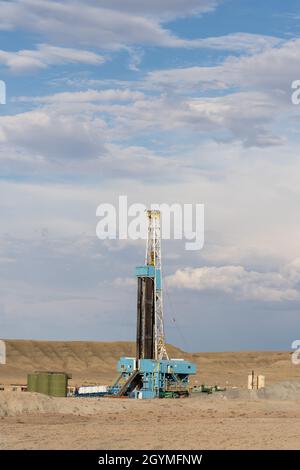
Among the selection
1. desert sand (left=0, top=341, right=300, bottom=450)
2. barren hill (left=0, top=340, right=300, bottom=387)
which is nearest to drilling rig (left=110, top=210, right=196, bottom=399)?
desert sand (left=0, top=341, right=300, bottom=450)

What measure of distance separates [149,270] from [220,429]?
25.5m

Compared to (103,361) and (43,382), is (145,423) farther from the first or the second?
(103,361)

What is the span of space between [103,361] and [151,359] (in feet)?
283

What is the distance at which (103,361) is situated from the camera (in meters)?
145

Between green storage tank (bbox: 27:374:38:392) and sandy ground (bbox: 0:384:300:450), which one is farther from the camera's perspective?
green storage tank (bbox: 27:374:38:392)

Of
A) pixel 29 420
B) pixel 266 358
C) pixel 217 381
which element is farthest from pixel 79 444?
pixel 266 358

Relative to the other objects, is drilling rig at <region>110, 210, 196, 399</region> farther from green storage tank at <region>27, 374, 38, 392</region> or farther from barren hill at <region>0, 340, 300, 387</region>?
barren hill at <region>0, 340, 300, 387</region>

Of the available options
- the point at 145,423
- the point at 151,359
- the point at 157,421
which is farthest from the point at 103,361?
the point at 145,423

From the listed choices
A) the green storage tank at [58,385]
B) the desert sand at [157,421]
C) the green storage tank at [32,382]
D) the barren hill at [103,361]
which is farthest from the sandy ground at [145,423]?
the barren hill at [103,361]

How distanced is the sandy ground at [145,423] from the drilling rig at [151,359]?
79.8 inches

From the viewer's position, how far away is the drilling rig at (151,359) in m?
58.5

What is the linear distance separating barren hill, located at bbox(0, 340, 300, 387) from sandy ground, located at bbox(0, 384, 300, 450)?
57.7m

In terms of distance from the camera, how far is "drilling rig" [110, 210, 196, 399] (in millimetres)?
58531
